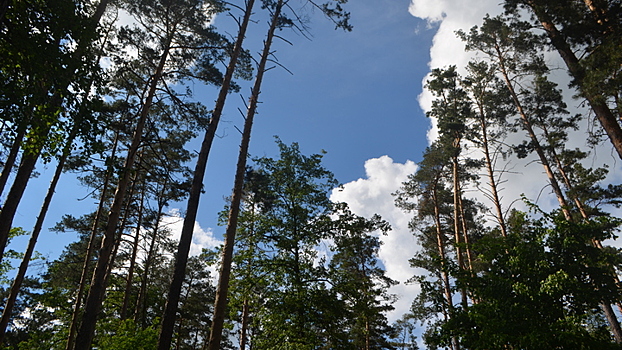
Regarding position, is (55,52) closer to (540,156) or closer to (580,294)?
(580,294)

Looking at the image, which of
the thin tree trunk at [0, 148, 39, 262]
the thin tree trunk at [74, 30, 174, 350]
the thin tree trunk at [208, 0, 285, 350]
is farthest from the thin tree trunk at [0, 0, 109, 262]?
the thin tree trunk at [208, 0, 285, 350]

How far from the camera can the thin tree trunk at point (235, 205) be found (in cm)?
769

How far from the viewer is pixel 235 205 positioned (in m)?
9.04

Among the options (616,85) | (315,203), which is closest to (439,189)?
(315,203)

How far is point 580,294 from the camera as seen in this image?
7750 millimetres

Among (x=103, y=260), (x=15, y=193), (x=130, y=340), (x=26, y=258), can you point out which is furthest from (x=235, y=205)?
(x=26, y=258)

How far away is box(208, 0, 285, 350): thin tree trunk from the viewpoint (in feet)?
25.2

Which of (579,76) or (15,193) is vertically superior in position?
(579,76)

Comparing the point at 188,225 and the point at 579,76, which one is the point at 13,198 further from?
the point at 579,76

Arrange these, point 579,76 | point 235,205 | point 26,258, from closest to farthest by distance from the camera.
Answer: point 235,205, point 579,76, point 26,258

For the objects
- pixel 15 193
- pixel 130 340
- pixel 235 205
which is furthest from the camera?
pixel 130 340

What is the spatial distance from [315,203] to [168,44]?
7.69 m

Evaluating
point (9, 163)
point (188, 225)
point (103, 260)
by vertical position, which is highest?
point (9, 163)

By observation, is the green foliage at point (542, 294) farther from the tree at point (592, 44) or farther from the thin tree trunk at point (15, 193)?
the thin tree trunk at point (15, 193)
